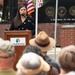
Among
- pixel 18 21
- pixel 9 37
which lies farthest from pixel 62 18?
pixel 9 37

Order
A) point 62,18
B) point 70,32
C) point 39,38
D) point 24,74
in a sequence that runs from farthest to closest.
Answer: point 62,18
point 70,32
point 39,38
point 24,74

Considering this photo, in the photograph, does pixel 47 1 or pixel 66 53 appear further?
pixel 47 1

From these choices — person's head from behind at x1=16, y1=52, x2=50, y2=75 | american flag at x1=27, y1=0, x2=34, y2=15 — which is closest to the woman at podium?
american flag at x1=27, y1=0, x2=34, y2=15

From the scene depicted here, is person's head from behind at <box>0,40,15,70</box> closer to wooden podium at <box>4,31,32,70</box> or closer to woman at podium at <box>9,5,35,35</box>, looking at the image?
wooden podium at <box>4,31,32,70</box>

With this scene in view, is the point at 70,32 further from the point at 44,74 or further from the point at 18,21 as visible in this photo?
the point at 44,74

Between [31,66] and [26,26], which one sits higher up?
[31,66]

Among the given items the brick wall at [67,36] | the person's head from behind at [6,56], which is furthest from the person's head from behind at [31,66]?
the brick wall at [67,36]

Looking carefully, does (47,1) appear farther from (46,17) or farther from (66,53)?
(66,53)

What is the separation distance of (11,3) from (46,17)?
1.48 meters

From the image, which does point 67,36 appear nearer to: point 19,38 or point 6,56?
point 19,38

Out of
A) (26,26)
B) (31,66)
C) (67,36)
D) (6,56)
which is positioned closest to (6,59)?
(6,56)

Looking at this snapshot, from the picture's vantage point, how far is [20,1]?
16500mm

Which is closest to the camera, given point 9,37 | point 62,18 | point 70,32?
point 9,37

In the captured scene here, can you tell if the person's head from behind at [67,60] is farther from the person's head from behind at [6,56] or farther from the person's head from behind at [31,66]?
the person's head from behind at [6,56]
